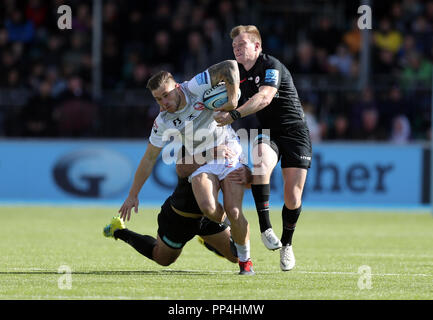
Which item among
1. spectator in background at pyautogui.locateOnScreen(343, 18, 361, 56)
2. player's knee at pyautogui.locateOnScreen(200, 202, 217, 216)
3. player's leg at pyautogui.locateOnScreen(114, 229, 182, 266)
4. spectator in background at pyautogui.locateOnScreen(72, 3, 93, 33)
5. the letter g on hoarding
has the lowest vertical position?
the letter g on hoarding

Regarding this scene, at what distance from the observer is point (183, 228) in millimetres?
8789

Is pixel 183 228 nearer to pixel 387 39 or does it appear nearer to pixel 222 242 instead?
pixel 222 242

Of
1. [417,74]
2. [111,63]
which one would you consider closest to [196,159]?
[417,74]

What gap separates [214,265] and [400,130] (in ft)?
35.2

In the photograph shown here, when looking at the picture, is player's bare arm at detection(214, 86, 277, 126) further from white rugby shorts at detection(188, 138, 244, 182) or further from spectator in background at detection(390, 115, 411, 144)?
spectator in background at detection(390, 115, 411, 144)

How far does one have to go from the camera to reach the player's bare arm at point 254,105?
810cm

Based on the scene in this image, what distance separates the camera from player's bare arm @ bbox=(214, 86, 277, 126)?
8102mm

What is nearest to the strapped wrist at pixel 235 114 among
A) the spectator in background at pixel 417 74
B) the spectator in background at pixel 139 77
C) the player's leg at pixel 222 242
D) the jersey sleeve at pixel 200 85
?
the jersey sleeve at pixel 200 85

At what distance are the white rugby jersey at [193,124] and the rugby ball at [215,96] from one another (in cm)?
5

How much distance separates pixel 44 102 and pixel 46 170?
148 centimetres

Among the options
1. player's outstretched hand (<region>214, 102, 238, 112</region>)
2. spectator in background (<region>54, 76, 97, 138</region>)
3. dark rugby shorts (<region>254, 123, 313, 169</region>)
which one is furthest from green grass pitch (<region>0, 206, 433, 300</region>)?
spectator in background (<region>54, 76, 97, 138</region>)

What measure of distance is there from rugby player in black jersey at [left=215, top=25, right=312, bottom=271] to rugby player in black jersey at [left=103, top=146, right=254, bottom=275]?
1.28 ft

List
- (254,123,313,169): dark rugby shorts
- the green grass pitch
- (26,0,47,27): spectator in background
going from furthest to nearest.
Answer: (26,0,47,27): spectator in background
(254,123,313,169): dark rugby shorts
the green grass pitch
